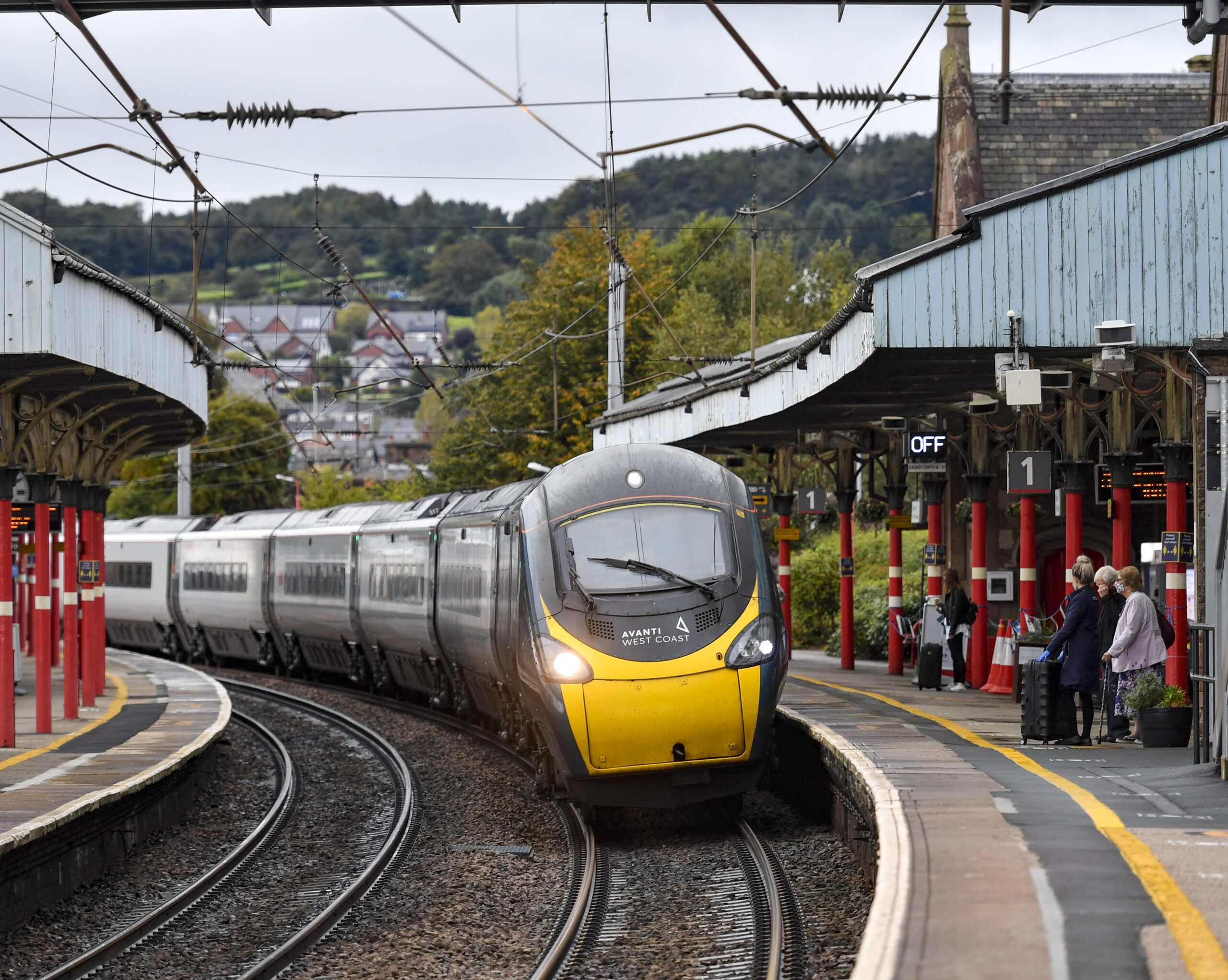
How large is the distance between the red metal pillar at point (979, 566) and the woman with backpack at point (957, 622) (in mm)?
161

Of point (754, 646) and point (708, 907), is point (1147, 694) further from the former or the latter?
point (708, 907)

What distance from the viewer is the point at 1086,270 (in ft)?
51.5

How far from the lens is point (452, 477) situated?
6731 cm

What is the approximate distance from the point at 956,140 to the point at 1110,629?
18805 mm

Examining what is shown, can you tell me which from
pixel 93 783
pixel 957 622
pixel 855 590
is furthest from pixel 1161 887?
pixel 855 590

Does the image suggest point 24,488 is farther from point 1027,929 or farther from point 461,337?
point 461,337

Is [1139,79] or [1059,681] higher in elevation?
[1139,79]

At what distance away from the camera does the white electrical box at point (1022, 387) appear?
14.8 metres

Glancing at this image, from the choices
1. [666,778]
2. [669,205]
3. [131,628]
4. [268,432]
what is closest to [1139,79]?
[666,778]

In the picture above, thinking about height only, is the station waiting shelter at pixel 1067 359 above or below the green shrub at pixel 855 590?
above

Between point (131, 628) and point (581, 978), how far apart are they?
3679cm

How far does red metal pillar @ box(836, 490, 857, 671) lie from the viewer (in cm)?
2852

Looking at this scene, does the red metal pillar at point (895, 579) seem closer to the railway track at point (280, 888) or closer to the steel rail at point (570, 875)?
the steel rail at point (570, 875)

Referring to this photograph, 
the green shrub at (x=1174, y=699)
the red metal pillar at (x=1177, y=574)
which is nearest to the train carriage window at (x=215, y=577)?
the red metal pillar at (x=1177, y=574)
